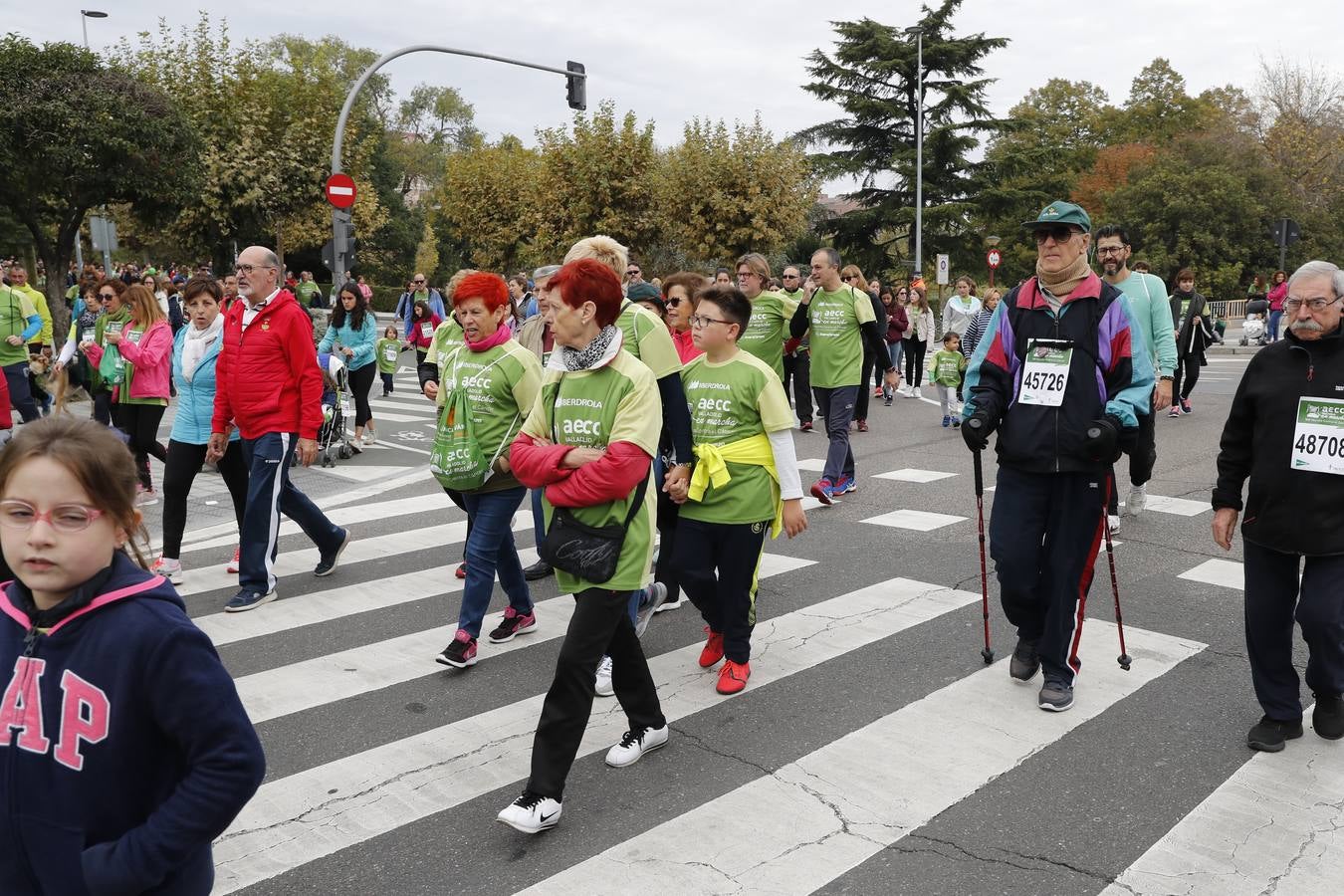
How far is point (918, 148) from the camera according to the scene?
44344 millimetres

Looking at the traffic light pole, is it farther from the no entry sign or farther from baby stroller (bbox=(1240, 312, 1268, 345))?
baby stroller (bbox=(1240, 312, 1268, 345))

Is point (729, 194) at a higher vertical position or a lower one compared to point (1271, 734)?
higher

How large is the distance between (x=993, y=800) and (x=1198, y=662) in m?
2.01

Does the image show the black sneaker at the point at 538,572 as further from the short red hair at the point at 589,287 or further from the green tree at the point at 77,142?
the green tree at the point at 77,142

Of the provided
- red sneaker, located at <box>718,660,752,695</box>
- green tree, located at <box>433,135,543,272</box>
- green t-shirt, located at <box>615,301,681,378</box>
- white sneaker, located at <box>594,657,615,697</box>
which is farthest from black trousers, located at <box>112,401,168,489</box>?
green tree, located at <box>433,135,543,272</box>

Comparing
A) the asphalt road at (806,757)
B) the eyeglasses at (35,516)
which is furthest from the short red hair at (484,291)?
the eyeglasses at (35,516)

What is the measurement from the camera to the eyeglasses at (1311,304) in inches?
165

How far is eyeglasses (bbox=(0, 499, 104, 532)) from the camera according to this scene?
1989 mm

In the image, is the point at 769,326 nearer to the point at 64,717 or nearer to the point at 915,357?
the point at 64,717

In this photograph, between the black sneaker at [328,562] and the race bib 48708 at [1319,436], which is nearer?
the race bib 48708 at [1319,436]

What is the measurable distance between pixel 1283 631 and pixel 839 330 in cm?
540

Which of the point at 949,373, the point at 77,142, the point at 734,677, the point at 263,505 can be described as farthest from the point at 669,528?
the point at 77,142

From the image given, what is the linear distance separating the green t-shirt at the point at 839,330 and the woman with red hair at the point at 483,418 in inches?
172

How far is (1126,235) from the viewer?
285 inches
